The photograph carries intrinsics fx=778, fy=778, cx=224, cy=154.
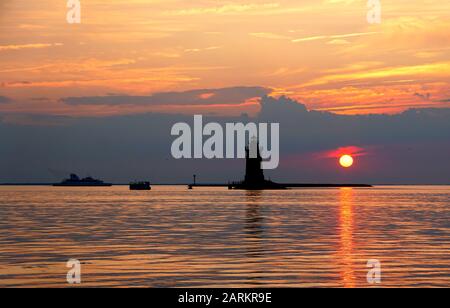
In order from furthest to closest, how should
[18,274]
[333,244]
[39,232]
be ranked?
[39,232]
[333,244]
[18,274]

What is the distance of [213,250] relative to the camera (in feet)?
149

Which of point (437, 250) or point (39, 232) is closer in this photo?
point (437, 250)

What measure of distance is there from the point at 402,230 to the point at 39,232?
98.1 feet

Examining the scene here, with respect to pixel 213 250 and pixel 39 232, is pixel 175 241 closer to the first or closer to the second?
pixel 213 250

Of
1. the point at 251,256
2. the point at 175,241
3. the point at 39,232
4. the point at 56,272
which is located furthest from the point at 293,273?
the point at 39,232

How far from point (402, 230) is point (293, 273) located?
3336 centimetres

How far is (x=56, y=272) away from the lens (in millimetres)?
34719

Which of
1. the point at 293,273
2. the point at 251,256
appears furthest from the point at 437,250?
the point at 293,273

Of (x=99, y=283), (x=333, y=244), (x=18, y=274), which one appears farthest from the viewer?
(x=333, y=244)
